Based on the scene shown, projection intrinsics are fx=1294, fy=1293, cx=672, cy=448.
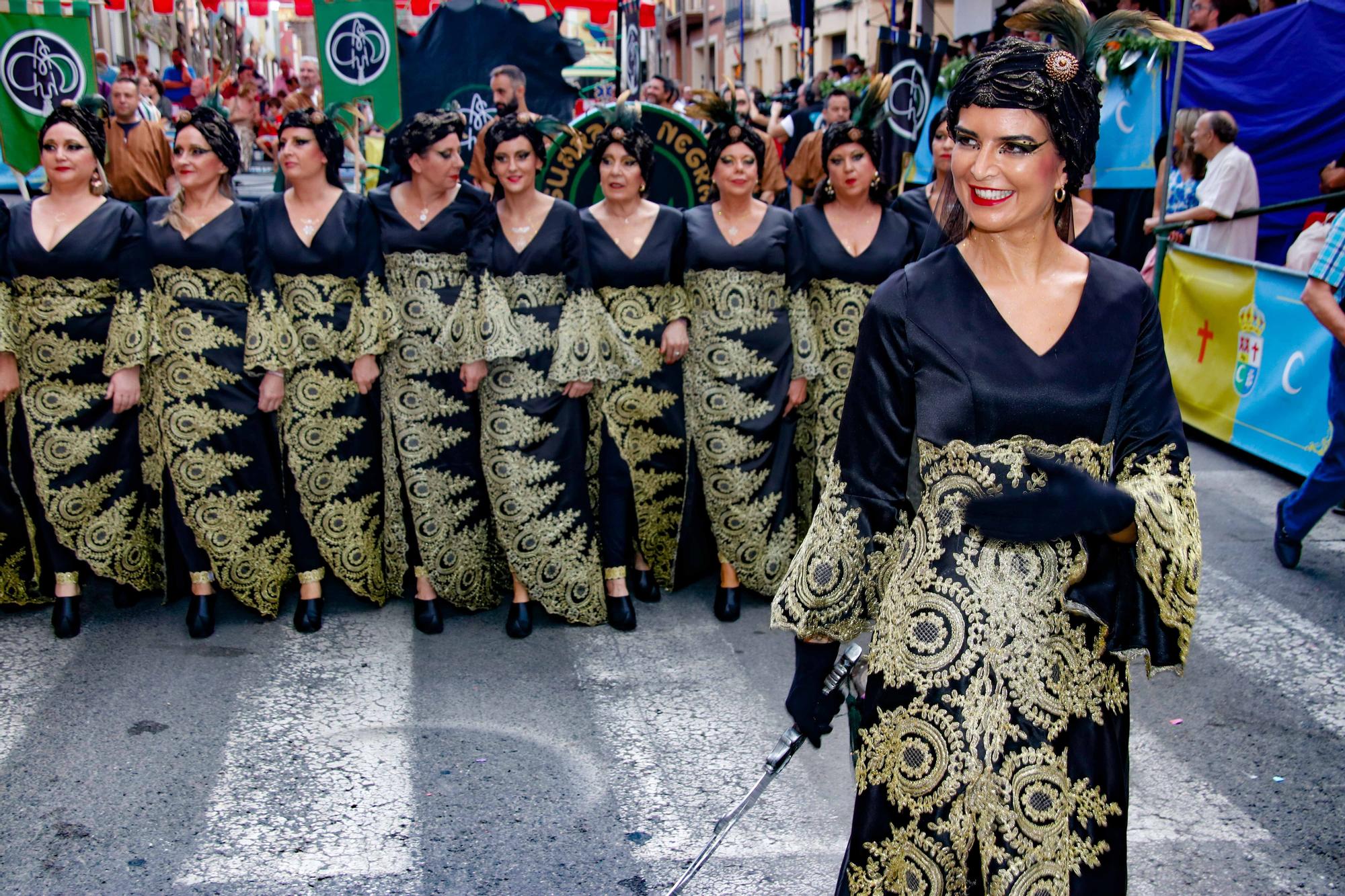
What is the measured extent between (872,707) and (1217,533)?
191 inches

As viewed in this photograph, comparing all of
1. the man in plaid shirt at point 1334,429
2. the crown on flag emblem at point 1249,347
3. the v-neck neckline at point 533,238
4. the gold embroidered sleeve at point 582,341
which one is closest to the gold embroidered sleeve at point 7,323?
the v-neck neckline at point 533,238

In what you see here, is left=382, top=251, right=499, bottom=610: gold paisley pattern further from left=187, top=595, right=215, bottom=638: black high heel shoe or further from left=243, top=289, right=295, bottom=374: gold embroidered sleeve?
left=187, top=595, right=215, bottom=638: black high heel shoe

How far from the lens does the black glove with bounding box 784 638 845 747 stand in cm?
226

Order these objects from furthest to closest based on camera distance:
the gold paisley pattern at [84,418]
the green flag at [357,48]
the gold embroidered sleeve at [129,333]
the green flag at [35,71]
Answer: the green flag at [357,48] < the green flag at [35,71] < the gold paisley pattern at [84,418] < the gold embroidered sleeve at [129,333]

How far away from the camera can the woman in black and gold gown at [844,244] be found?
17.7 ft

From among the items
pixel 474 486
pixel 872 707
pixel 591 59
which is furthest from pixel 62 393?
pixel 591 59

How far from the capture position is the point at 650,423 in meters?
5.67

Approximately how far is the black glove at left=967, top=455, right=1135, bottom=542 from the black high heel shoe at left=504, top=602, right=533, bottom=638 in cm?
346

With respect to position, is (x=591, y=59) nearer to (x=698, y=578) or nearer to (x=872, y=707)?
(x=698, y=578)

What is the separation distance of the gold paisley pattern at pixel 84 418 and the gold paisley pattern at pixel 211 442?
13 centimetres

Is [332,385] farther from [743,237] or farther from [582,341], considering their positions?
[743,237]

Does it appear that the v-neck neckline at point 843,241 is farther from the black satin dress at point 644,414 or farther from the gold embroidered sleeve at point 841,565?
the gold embroidered sleeve at point 841,565

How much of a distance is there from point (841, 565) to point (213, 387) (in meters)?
3.62

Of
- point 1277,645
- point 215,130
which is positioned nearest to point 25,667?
point 215,130
